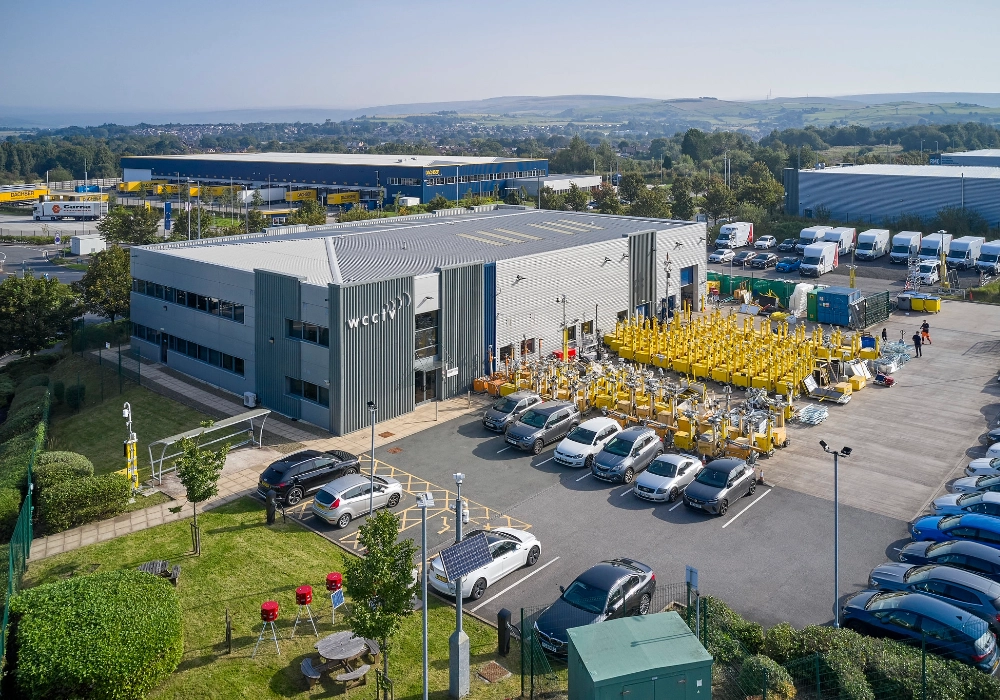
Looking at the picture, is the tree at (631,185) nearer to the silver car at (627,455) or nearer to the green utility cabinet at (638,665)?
the silver car at (627,455)

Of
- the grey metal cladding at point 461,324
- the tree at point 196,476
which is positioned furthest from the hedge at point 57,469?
the grey metal cladding at point 461,324

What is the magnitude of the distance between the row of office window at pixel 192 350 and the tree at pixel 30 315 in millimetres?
5570

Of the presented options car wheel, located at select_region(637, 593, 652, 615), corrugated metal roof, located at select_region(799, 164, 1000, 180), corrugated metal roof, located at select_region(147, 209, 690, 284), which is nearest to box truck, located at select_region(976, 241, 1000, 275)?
corrugated metal roof, located at select_region(799, 164, 1000, 180)

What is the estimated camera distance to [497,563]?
63.9 ft

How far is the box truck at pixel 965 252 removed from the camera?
194 ft

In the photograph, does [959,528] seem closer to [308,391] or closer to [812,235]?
[308,391]

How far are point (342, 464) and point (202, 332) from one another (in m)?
12.8

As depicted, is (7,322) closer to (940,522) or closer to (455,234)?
(455,234)

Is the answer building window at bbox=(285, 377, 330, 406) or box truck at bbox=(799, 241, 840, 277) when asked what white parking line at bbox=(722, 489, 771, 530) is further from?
box truck at bbox=(799, 241, 840, 277)

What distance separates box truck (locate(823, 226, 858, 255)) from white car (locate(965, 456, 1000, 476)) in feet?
132

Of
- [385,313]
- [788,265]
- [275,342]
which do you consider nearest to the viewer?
[385,313]

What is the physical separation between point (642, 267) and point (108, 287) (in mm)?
27376

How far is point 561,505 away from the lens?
2389 centimetres

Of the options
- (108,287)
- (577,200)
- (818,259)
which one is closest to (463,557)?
(108,287)
